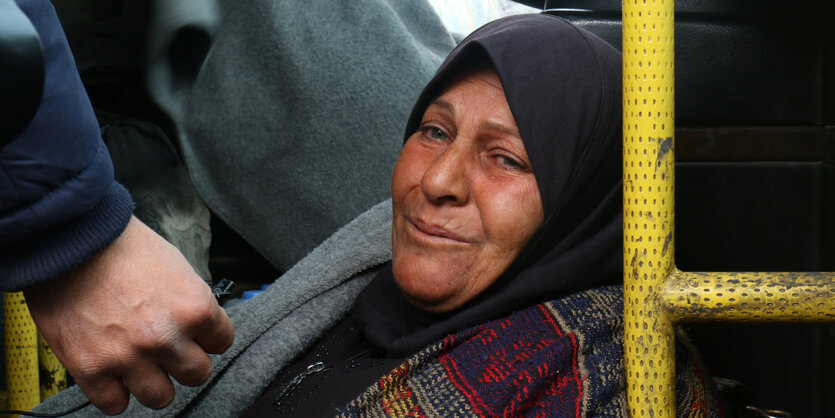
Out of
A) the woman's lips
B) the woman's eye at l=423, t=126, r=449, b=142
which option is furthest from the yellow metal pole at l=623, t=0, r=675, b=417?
the woman's eye at l=423, t=126, r=449, b=142

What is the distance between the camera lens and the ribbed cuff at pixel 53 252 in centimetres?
82

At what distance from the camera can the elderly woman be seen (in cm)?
136

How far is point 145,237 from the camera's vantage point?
916 millimetres

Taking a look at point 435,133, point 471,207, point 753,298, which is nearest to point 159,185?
point 435,133

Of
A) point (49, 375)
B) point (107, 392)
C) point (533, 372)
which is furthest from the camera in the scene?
point (49, 375)

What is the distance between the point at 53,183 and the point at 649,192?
71 cm

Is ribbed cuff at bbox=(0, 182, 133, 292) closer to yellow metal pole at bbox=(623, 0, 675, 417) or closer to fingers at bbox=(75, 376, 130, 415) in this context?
fingers at bbox=(75, 376, 130, 415)

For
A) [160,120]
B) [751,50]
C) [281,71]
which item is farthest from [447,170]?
[160,120]

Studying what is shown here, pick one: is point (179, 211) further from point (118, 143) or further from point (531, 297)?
point (531, 297)

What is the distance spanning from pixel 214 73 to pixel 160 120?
0.78ft

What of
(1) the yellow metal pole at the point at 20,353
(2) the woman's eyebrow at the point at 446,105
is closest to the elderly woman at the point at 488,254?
(2) the woman's eyebrow at the point at 446,105

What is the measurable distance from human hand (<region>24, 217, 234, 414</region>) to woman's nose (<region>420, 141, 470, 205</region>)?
0.71 m

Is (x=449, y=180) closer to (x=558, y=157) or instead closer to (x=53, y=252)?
(x=558, y=157)

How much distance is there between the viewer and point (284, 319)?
5.83 feet
